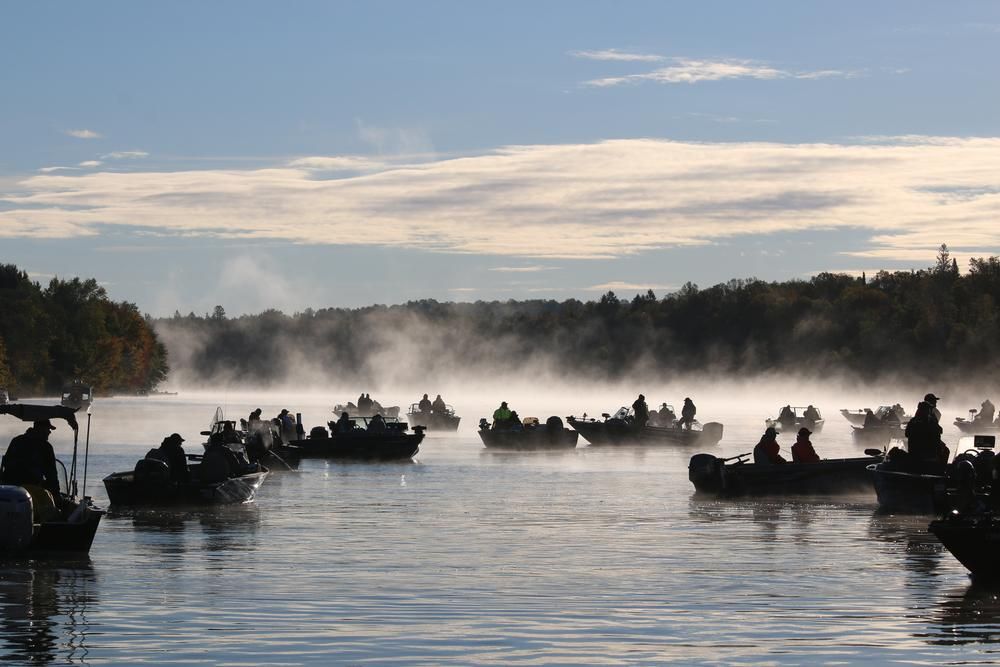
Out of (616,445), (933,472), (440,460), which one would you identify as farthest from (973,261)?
(933,472)

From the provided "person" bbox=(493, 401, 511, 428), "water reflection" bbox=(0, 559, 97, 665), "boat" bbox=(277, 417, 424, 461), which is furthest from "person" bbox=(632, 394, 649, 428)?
"water reflection" bbox=(0, 559, 97, 665)

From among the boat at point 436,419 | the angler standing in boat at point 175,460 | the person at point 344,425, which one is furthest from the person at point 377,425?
the boat at point 436,419

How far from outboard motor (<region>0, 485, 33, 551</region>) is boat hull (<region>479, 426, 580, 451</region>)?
47678 millimetres

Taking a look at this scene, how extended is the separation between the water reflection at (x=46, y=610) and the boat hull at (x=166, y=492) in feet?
33.8

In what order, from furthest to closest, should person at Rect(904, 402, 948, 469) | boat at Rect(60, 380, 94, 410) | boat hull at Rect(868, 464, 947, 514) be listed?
boat hull at Rect(868, 464, 947, 514)
person at Rect(904, 402, 948, 469)
boat at Rect(60, 380, 94, 410)

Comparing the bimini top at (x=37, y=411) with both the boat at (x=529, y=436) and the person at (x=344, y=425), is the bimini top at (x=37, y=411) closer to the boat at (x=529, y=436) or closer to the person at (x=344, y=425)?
the person at (x=344, y=425)

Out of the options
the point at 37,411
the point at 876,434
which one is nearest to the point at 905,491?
the point at 37,411

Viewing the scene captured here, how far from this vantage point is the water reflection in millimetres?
17125

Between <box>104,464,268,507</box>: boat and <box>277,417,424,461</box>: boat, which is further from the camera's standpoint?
<box>277,417,424,461</box>: boat

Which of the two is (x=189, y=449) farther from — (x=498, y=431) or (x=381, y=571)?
(x=381, y=571)

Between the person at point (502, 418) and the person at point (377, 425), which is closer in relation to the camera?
the person at point (377, 425)

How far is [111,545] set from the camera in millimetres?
27875

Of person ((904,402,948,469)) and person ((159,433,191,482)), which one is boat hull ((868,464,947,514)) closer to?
person ((904,402,948,469))

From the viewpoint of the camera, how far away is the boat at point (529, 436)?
232ft
